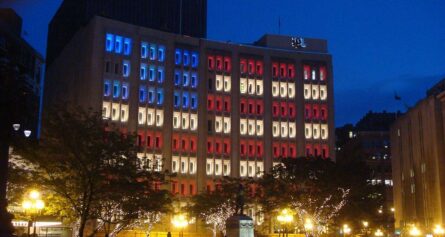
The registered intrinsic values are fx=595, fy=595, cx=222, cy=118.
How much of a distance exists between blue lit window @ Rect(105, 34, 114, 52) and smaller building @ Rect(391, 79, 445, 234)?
216 ft

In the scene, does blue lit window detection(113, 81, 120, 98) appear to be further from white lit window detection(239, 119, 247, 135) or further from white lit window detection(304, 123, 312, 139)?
white lit window detection(304, 123, 312, 139)

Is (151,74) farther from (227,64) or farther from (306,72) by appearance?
(306,72)

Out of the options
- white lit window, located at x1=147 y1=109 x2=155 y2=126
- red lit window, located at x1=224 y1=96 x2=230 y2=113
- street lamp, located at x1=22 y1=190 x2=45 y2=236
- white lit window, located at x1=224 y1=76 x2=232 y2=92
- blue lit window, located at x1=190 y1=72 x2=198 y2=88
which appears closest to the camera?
street lamp, located at x1=22 y1=190 x2=45 y2=236

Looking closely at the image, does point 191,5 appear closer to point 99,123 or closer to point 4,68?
point 99,123

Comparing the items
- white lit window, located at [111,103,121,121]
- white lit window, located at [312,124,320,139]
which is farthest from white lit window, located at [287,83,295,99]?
white lit window, located at [111,103,121,121]

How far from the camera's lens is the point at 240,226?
4475 cm

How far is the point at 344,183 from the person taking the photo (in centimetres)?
8012

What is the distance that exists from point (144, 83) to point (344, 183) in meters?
54.9

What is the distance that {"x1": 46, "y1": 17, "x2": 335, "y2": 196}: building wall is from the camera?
11844 cm

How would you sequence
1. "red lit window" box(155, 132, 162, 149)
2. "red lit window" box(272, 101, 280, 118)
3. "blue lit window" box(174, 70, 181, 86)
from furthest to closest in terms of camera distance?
"red lit window" box(272, 101, 280, 118), "blue lit window" box(174, 70, 181, 86), "red lit window" box(155, 132, 162, 149)

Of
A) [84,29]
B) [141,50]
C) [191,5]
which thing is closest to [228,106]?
[141,50]

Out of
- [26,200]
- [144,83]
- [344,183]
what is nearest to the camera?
[26,200]

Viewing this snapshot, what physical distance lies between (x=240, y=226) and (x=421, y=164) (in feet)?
306

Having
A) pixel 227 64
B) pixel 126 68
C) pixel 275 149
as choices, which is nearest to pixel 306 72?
pixel 227 64
